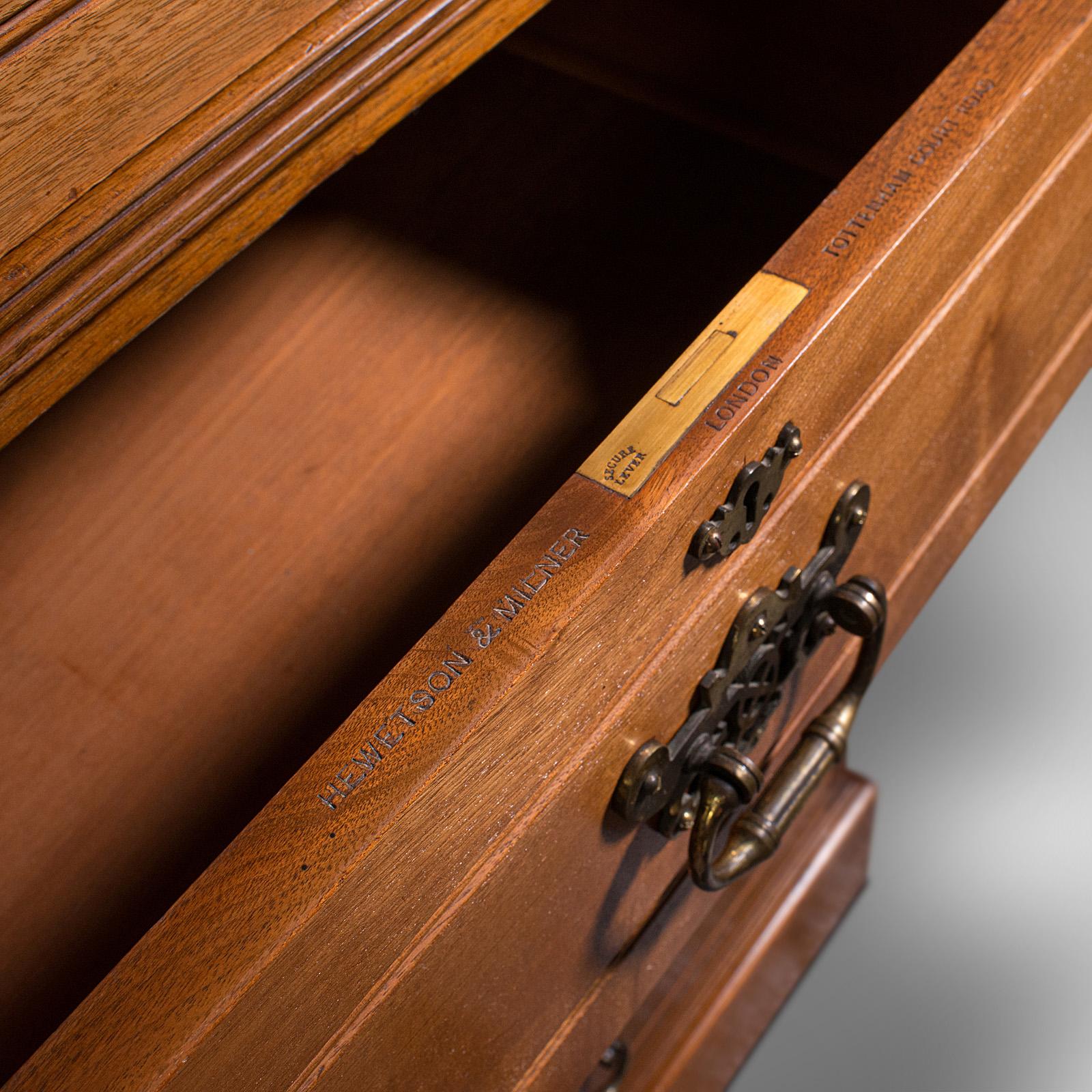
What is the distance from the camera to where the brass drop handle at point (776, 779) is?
0.62 metres

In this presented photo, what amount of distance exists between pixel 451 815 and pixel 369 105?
1.31ft

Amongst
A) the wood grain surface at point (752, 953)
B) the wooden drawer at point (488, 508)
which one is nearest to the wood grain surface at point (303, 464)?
the wooden drawer at point (488, 508)

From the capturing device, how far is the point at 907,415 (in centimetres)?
72

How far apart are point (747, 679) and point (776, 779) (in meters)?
0.06

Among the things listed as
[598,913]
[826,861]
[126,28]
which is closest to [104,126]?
[126,28]

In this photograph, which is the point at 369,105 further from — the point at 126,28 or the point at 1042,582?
the point at 1042,582

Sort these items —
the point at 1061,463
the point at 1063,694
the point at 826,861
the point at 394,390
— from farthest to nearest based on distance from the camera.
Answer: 1. the point at 1061,463
2. the point at 1063,694
3. the point at 826,861
4. the point at 394,390

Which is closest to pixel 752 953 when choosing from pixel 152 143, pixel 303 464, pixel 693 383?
→ pixel 303 464

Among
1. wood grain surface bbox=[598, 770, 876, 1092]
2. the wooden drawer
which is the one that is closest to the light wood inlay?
the wooden drawer

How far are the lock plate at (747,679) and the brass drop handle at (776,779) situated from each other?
0.01 metres

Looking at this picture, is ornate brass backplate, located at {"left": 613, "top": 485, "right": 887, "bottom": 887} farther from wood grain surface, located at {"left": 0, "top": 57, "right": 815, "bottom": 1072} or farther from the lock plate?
wood grain surface, located at {"left": 0, "top": 57, "right": 815, "bottom": 1072}

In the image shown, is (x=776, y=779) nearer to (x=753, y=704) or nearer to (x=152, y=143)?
(x=753, y=704)

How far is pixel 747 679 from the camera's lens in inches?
26.5

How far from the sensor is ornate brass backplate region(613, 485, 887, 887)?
2.02 ft
